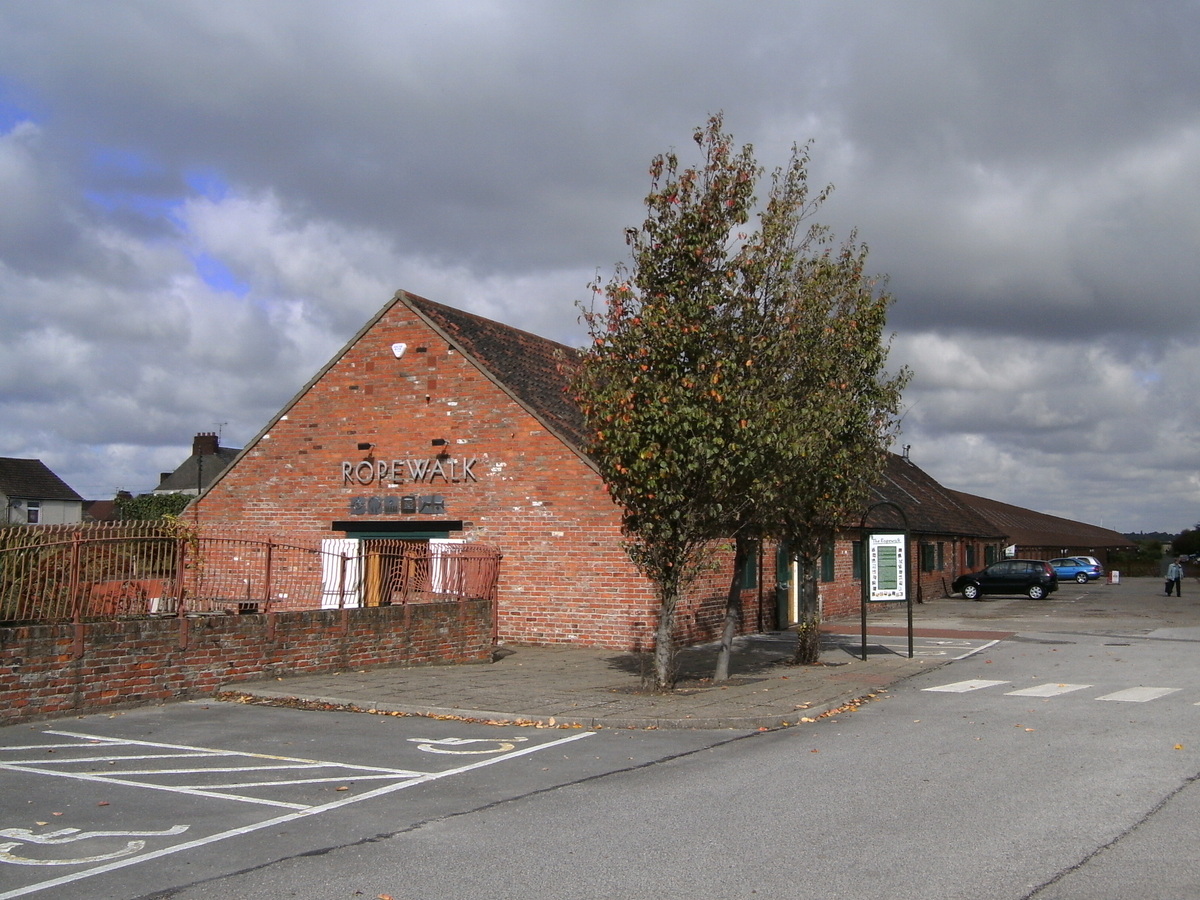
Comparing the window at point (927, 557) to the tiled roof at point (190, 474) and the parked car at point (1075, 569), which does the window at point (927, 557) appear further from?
the tiled roof at point (190, 474)

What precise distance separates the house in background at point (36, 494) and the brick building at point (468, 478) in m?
50.0

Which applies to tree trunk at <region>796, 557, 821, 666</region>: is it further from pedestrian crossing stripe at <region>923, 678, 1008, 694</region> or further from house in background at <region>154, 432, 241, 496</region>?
house in background at <region>154, 432, 241, 496</region>

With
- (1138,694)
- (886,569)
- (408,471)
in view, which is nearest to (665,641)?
(1138,694)

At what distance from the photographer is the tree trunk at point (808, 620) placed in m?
17.5

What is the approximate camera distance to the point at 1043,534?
80.8 m

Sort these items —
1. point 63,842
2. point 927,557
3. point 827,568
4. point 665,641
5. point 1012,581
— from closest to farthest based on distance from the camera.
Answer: point 63,842
point 665,641
point 827,568
point 927,557
point 1012,581

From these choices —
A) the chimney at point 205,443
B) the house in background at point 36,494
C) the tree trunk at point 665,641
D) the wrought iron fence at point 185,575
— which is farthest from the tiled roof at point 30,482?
the tree trunk at point 665,641

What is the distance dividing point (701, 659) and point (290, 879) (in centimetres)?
1275

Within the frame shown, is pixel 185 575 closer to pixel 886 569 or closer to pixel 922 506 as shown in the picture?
pixel 886 569

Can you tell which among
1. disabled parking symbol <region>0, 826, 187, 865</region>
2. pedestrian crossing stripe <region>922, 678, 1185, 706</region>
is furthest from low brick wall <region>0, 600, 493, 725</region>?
pedestrian crossing stripe <region>922, 678, 1185, 706</region>

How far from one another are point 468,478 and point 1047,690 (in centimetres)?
1100

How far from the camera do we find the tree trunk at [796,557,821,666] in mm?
17516

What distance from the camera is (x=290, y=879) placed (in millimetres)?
6109

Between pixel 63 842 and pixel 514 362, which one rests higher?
pixel 514 362
